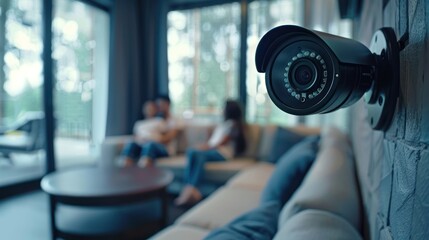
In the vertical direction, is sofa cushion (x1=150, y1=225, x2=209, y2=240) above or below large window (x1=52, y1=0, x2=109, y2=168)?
below

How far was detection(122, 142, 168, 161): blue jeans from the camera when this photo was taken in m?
3.02

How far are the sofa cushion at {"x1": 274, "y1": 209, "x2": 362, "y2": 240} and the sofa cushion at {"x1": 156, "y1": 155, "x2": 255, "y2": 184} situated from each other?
197 centimetres

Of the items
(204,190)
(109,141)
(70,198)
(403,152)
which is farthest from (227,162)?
(403,152)

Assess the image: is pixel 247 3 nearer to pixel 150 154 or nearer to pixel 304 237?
pixel 150 154

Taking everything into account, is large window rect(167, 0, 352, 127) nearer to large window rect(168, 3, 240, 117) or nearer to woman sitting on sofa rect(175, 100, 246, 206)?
large window rect(168, 3, 240, 117)

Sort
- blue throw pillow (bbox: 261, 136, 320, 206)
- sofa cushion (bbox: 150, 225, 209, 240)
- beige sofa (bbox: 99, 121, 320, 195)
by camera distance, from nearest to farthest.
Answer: sofa cushion (bbox: 150, 225, 209, 240) < blue throw pillow (bbox: 261, 136, 320, 206) < beige sofa (bbox: 99, 121, 320, 195)

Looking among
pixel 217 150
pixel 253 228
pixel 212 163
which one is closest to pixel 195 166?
pixel 212 163

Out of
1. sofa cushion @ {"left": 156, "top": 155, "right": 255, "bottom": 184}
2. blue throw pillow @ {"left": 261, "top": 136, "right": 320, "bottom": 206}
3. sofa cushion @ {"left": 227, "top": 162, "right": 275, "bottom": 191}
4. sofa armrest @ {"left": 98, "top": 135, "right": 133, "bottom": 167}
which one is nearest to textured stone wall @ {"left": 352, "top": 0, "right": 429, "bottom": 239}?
blue throw pillow @ {"left": 261, "top": 136, "right": 320, "bottom": 206}

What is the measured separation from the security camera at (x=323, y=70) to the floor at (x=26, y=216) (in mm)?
2120

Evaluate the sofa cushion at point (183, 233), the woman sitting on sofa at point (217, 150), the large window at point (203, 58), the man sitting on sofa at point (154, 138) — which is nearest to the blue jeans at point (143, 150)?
the man sitting on sofa at point (154, 138)

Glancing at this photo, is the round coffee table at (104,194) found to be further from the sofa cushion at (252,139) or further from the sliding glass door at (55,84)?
the sliding glass door at (55,84)

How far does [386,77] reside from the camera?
54 cm

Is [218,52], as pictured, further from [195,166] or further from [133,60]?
[195,166]

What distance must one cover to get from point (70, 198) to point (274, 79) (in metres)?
1.79
